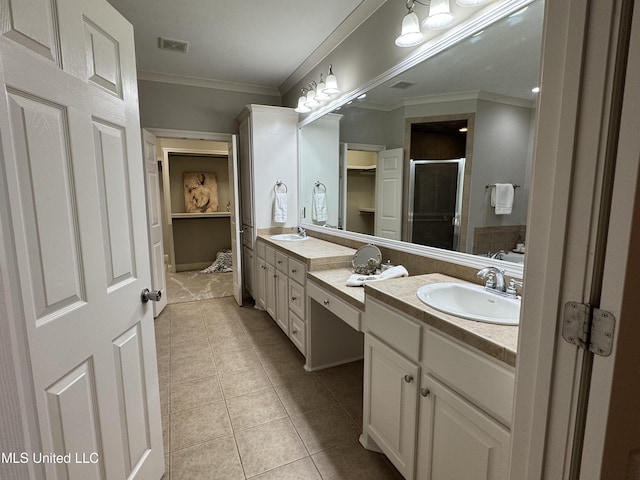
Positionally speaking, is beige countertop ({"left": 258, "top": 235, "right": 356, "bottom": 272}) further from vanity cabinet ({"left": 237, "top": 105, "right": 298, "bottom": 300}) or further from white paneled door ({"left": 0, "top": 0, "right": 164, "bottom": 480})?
white paneled door ({"left": 0, "top": 0, "right": 164, "bottom": 480})

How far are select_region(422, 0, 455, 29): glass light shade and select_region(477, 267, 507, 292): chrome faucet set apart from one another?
1195mm

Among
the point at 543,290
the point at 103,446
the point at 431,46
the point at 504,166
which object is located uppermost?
the point at 431,46

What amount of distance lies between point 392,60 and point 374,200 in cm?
92

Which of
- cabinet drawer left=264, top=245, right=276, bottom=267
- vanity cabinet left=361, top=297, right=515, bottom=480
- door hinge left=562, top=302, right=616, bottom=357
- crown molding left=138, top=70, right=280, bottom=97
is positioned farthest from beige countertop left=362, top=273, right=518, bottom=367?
crown molding left=138, top=70, right=280, bottom=97

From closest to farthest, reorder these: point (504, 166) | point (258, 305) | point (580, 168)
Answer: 1. point (580, 168)
2. point (504, 166)
3. point (258, 305)

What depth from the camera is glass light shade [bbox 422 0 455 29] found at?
1.47 meters

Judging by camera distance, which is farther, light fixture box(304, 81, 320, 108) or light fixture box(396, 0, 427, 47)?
light fixture box(304, 81, 320, 108)

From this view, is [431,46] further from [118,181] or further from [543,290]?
[118,181]

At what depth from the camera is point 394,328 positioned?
1312 millimetres

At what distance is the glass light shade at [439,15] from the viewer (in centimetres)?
147

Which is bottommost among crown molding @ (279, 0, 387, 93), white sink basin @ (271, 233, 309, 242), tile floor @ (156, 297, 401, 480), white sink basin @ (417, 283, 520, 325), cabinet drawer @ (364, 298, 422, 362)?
tile floor @ (156, 297, 401, 480)

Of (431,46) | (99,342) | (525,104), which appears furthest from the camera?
(431,46)

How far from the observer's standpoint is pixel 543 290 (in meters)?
0.65

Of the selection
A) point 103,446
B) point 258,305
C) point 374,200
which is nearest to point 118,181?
point 103,446
